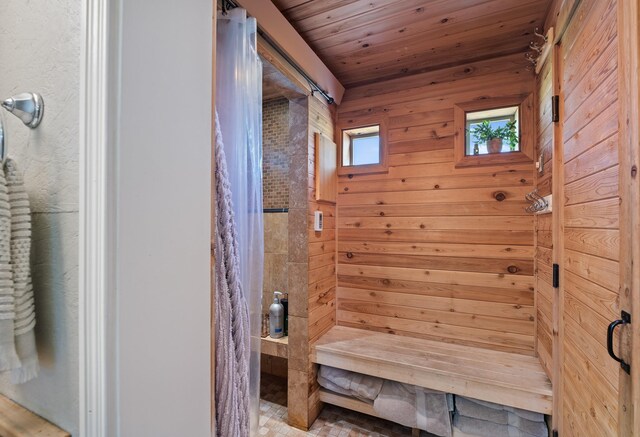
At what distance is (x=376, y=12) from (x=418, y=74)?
2.30ft

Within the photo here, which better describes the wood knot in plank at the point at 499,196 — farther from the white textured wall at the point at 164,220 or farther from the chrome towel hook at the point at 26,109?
the chrome towel hook at the point at 26,109

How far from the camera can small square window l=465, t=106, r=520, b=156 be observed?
1.78m

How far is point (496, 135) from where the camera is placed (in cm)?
181

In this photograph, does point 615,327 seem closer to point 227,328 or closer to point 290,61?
point 227,328

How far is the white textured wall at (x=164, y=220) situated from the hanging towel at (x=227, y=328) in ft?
0.51

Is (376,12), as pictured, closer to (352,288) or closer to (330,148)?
(330,148)

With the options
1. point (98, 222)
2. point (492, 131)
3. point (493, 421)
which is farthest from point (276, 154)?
point (493, 421)

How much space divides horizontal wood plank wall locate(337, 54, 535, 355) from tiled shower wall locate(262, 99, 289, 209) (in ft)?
1.54

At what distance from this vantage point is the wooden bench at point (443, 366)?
1.42m

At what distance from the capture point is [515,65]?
175 cm

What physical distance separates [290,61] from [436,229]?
1.43 metres

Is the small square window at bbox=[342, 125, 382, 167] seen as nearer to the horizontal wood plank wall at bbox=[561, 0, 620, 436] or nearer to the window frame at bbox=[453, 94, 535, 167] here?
the window frame at bbox=[453, 94, 535, 167]

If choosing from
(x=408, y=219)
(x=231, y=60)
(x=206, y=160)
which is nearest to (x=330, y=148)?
(x=408, y=219)

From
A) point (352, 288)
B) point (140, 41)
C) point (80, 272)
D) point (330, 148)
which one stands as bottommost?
point (352, 288)
